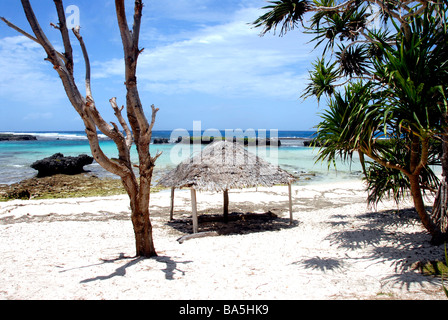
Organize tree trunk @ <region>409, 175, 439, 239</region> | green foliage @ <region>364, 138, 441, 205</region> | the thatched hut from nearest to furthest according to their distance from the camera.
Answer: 1. tree trunk @ <region>409, 175, 439, 239</region>
2. green foliage @ <region>364, 138, 441, 205</region>
3. the thatched hut

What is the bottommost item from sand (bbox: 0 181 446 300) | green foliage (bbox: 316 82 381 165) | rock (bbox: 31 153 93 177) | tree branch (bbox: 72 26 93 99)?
sand (bbox: 0 181 446 300)

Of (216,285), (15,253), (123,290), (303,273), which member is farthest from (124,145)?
(303,273)

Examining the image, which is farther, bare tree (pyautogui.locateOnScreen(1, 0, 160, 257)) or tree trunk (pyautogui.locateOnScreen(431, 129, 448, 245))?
tree trunk (pyautogui.locateOnScreen(431, 129, 448, 245))

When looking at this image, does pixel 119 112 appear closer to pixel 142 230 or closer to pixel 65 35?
pixel 65 35

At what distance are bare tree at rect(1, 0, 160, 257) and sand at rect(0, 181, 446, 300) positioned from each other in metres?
0.89

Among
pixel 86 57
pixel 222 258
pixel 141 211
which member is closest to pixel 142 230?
pixel 141 211

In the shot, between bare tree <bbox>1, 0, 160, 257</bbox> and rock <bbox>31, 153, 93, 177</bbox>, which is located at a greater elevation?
bare tree <bbox>1, 0, 160, 257</bbox>

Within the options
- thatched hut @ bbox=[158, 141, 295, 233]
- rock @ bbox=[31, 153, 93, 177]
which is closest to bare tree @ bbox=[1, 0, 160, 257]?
thatched hut @ bbox=[158, 141, 295, 233]

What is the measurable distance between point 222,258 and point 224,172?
7.76 ft

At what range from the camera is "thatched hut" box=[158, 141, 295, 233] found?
6961mm

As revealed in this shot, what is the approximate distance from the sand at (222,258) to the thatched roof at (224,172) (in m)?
1.07

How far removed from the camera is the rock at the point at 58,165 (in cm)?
1747

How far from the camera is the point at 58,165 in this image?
17.8 metres

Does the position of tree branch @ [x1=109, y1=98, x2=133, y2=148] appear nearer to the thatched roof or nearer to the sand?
the sand
